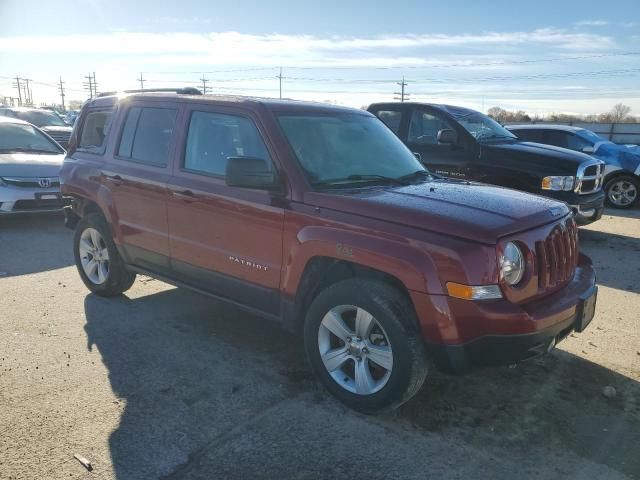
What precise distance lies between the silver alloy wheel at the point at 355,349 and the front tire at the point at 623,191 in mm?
10547

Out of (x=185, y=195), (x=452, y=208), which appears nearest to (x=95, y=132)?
(x=185, y=195)

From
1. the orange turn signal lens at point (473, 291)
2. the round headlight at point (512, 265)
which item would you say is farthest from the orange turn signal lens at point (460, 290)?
the round headlight at point (512, 265)

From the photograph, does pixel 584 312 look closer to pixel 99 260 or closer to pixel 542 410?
pixel 542 410

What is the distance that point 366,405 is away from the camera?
3383mm

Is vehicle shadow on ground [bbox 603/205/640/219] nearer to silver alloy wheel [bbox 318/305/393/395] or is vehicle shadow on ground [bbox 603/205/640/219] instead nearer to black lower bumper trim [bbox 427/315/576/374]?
black lower bumper trim [bbox 427/315/576/374]

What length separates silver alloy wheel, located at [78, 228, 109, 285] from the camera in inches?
216

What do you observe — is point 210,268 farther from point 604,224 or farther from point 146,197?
point 604,224

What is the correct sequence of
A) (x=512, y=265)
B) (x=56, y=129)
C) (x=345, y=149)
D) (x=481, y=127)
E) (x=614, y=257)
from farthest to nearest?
(x=56, y=129)
(x=481, y=127)
(x=614, y=257)
(x=345, y=149)
(x=512, y=265)

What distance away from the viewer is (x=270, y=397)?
11.9 feet

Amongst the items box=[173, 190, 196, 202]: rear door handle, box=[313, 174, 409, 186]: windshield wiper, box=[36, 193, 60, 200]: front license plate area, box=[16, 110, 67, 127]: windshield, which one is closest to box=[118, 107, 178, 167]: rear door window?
box=[173, 190, 196, 202]: rear door handle

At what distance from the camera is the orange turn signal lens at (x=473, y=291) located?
2.96 meters

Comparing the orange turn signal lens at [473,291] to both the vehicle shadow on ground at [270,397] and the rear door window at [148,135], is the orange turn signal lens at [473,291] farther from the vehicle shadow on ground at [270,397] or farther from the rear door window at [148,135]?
the rear door window at [148,135]

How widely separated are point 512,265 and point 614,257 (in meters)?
5.42

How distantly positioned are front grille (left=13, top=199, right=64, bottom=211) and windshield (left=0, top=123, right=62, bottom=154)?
147cm
